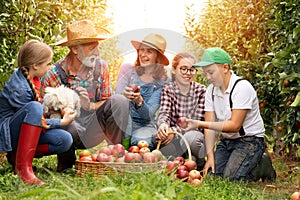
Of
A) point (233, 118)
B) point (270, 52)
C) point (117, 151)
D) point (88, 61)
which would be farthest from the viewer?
point (270, 52)

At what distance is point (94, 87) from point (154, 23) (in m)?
0.95

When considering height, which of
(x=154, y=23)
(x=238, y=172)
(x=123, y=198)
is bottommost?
(x=238, y=172)

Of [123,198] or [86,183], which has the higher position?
[123,198]

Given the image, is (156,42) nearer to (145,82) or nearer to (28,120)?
(145,82)

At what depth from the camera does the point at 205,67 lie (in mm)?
4379

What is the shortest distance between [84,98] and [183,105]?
2.79ft

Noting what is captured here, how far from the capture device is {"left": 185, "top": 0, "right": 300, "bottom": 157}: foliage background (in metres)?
4.33

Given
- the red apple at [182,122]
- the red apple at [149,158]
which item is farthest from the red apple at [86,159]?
the red apple at [182,122]

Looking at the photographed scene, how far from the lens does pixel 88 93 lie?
183 inches

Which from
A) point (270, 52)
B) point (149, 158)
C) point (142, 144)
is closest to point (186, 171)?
point (149, 158)

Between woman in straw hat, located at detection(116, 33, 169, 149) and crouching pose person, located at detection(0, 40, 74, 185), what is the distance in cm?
73

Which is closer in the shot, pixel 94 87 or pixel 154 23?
pixel 94 87

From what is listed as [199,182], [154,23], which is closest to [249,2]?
[154,23]

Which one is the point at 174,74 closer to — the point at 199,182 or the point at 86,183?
the point at 199,182
